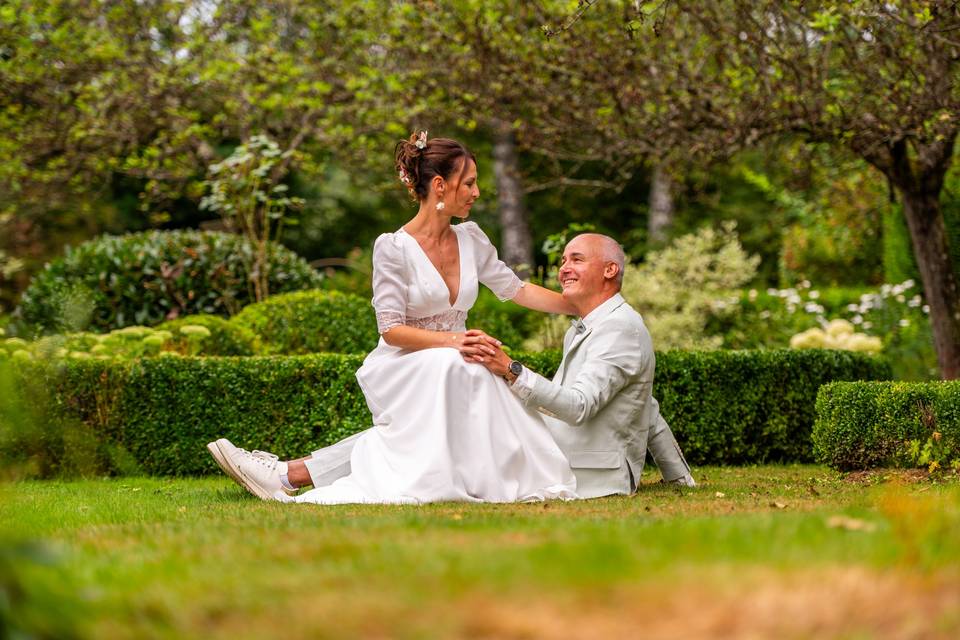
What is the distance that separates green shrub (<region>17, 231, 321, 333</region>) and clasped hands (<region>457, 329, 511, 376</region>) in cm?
684

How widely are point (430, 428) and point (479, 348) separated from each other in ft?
1.55

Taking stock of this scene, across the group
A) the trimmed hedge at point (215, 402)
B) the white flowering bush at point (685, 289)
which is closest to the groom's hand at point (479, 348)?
the trimmed hedge at point (215, 402)

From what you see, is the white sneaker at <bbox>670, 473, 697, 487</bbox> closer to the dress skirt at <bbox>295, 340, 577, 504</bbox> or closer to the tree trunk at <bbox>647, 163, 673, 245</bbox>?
the dress skirt at <bbox>295, 340, 577, 504</bbox>

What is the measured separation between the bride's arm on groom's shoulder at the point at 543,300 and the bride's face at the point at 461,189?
73cm

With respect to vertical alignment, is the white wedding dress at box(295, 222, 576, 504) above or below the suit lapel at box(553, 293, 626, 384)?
below

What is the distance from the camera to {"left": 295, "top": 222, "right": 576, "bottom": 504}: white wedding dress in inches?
226

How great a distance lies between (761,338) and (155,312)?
281 inches

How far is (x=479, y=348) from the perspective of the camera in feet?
19.1

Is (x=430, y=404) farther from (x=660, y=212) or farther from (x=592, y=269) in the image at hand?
(x=660, y=212)

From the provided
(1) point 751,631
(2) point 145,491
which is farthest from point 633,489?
(1) point 751,631

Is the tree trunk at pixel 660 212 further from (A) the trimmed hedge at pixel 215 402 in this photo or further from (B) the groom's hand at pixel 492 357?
(B) the groom's hand at pixel 492 357

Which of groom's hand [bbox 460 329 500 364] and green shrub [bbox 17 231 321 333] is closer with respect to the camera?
groom's hand [bbox 460 329 500 364]

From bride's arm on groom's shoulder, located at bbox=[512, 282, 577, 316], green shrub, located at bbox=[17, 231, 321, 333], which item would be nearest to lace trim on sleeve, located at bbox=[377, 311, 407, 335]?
bride's arm on groom's shoulder, located at bbox=[512, 282, 577, 316]

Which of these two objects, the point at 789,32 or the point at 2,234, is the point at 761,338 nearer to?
the point at 789,32
